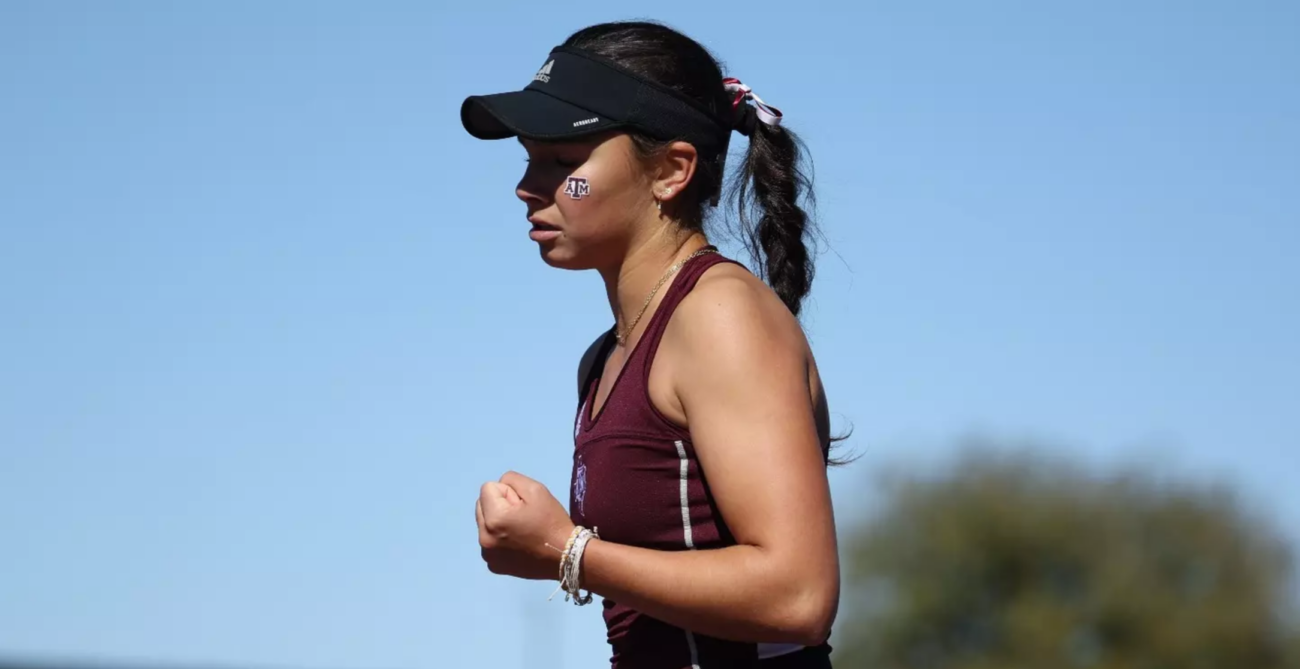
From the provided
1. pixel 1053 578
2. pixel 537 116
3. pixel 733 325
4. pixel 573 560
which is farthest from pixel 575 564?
pixel 1053 578

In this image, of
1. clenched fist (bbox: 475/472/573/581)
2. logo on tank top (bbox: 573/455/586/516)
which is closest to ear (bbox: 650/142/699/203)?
logo on tank top (bbox: 573/455/586/516)

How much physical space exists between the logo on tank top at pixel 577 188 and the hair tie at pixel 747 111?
496mm

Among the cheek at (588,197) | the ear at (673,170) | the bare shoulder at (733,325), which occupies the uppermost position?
the ear at (673,170)

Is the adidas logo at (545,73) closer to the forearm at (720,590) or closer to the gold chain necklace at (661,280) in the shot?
the gold chain necklace at (661,280)

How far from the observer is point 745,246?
403 centimetres

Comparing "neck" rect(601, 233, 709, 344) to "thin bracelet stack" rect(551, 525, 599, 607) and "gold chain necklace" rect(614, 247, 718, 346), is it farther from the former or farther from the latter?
"thin bracelet stack" rect(551, 525, 599, 607)

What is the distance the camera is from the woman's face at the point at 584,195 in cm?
354

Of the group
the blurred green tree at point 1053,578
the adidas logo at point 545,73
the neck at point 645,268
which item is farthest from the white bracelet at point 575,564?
the blurred green tree at point 1053,578

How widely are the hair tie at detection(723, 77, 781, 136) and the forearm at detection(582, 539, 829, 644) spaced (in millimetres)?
1168

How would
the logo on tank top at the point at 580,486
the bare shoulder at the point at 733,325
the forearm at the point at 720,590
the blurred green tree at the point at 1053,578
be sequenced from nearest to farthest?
the forearm at the point at 720,590 → the bare shoulder at the point at 733,325 → the logo on tank top at the point at 580,486 → the blurred green tree at the point at 1053,578

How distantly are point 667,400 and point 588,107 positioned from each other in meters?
0.68

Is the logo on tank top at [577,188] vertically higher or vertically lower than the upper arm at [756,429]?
higher

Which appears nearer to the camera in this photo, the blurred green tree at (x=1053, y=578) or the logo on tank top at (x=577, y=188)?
the logo on tank top at (x=577, y=188)

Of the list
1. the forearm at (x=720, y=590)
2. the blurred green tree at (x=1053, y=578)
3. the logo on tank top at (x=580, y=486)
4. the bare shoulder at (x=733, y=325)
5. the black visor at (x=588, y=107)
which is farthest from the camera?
the blurred green tree at (x=1053, y=578)
